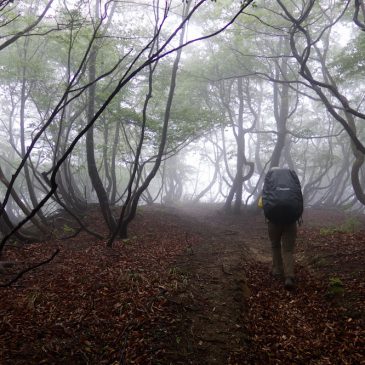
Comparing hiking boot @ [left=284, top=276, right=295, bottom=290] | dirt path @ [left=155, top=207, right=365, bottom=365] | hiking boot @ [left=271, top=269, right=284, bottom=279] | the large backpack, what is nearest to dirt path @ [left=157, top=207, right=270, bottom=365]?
dirt path @ [left=155, top=207, right=365, bottom=365]

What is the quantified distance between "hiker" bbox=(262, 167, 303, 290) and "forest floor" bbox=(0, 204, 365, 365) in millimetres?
389

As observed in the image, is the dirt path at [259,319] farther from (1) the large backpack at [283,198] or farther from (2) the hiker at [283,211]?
(1) the large backpack at [283,198]

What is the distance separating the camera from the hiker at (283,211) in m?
5.93

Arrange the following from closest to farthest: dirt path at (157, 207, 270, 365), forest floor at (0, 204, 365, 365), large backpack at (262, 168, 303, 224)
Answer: forest floor at (0, 204, 365, 365), dirt path at (157, 207, 270, 365), large backpack at (262, 168, 303, 224)

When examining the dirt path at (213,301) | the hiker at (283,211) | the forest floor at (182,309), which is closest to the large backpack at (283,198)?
the hiker at (283,211)

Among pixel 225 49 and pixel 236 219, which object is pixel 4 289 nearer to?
pixel 236 219

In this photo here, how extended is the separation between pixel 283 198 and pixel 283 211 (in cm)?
25

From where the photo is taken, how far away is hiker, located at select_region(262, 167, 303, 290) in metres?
5.93

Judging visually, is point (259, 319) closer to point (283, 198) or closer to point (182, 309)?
point (182, 309)

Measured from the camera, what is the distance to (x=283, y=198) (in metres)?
5.95

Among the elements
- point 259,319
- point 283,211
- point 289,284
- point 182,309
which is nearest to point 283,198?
point 283,211

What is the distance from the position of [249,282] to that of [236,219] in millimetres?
10308

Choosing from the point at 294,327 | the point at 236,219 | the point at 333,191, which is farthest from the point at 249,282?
the point at 333,191

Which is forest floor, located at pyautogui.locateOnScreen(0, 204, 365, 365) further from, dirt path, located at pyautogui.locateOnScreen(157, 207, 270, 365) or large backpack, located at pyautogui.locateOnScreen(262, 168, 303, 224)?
large backpack, located at pyautogui.locateOnScreen(262, 168, 303, 224)
